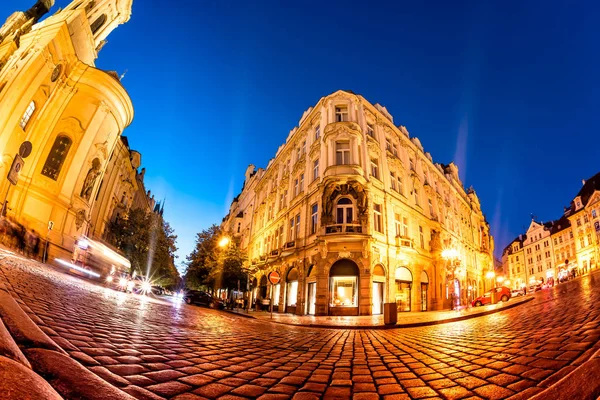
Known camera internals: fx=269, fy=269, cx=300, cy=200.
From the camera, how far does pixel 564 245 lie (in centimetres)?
5300

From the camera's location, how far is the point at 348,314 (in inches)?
688

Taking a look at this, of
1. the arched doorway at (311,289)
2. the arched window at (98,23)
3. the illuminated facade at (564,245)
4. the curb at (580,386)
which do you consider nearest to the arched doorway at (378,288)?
the arched doorway at (311,289)

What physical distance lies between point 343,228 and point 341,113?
1052 cm

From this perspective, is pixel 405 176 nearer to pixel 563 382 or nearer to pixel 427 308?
pixel 427 308

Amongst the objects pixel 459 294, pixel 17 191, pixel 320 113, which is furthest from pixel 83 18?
pixel 459 294

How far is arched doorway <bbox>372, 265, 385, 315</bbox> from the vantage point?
18.5 metres

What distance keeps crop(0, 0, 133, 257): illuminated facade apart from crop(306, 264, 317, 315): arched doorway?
18.9 m

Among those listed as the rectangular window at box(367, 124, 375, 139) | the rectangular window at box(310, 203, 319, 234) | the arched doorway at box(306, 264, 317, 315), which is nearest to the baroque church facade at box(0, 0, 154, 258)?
the arched doorway at box(306, 264, 317, 315)

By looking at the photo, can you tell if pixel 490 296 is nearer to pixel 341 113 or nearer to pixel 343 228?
pixel 343 228

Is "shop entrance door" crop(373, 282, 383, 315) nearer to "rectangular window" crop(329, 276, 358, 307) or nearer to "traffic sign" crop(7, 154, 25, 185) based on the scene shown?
"rectangular window" crop(329, 276, 358, 307)

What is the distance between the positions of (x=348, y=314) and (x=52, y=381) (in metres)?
17.8

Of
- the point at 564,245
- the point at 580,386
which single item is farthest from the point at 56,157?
the point at 564,245

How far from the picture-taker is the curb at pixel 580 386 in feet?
5.03

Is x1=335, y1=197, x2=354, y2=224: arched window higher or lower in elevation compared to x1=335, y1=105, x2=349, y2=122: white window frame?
lower
